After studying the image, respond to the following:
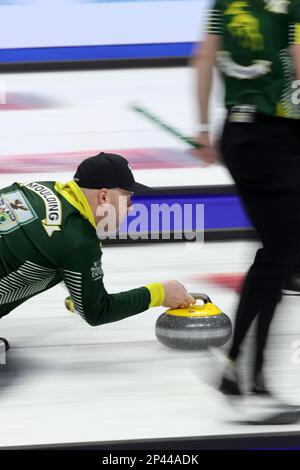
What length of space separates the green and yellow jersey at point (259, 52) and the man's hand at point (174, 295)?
0.63 m

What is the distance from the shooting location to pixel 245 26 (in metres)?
2.37

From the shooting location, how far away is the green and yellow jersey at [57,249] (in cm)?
269

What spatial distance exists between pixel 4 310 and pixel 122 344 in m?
0.44

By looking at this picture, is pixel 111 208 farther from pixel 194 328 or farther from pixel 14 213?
pixel 194 328

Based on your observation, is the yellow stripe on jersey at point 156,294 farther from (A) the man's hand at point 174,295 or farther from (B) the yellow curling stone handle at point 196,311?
(B) the yellow curling stone handle at point 196,311

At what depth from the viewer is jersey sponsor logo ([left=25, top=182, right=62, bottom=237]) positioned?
2.71 meters

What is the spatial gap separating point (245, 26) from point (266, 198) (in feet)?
1.36

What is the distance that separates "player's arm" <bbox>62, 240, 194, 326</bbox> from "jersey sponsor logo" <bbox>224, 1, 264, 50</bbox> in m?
0.70

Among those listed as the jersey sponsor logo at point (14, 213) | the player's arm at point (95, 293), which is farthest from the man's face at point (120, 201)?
the jersey sponsor logo at point (14, 213)

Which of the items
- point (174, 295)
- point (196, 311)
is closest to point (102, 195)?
point (174, 295)

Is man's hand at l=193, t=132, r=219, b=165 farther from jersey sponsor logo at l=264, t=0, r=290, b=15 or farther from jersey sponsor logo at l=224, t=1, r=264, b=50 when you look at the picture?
jersey sponsor logo at l=264, t=0, r=290, b=15

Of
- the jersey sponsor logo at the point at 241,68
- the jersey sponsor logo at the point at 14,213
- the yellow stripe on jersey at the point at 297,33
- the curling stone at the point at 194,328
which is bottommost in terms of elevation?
the curling stone at the point at 194,328

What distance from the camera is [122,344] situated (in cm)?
316
